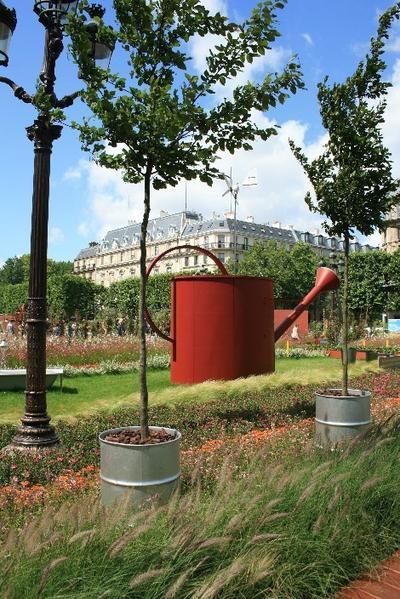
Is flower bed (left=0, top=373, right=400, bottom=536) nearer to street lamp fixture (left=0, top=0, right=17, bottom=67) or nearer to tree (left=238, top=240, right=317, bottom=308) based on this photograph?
street lamp fixture (left=0, top=0, right=17, bottom=67)

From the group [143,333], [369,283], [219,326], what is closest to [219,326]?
[219,326]

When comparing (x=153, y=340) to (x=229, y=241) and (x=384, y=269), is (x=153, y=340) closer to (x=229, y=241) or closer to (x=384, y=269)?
(x=384, y=269)

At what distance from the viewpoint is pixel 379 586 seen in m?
2.66

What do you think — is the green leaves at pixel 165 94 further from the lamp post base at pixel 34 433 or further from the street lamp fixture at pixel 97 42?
the lamp post base at pixel 34 433

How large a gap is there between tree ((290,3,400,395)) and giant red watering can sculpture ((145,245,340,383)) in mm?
3088

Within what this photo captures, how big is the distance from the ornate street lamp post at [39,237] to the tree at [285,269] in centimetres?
4974

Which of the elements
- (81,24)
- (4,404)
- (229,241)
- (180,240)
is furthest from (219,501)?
(180,240)

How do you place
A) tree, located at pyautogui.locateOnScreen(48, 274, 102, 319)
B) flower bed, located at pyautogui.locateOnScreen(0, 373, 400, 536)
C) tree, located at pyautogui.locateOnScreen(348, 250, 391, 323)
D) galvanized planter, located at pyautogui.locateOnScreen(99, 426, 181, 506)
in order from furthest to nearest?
tree, located at pyautogui.locateOnScreen(48, 274, 102, 319) → tree, located at pyautogui.locateOnScreen(348, 250, 391, 323) → flower bed, located at pyautogui.locateOnScreen(0, 373, 400, 536) → galvanized planter, located at pyautogui.locateOnScreen(99, 426, 181, 506)

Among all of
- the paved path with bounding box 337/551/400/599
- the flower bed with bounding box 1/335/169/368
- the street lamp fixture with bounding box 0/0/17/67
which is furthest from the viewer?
the flower bed with bounding box 1/335/169/368

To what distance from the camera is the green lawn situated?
7.90m

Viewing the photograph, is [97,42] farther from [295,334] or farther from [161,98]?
[295,334]

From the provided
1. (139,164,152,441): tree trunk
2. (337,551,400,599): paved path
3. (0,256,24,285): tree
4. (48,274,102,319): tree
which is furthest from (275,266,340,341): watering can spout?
(0,256,24,285): tree

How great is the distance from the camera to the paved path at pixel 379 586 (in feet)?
8.39

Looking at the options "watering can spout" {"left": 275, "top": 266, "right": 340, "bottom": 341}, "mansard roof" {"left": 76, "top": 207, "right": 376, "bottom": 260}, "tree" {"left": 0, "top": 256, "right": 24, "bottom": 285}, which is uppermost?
"mansard roof" {"left": 76, "top": 207, "right": 376, "bottom": 260}
